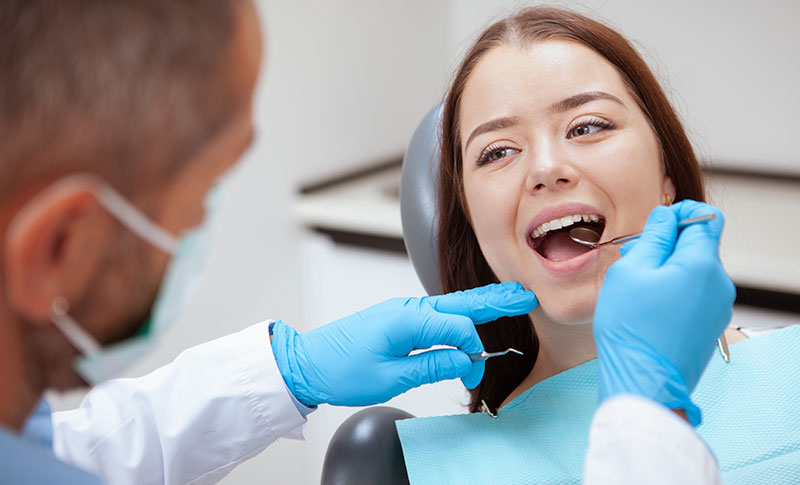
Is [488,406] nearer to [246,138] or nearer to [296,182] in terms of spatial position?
[246,138]

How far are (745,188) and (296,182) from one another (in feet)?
4.42

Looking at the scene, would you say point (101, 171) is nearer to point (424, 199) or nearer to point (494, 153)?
point (494, 153)

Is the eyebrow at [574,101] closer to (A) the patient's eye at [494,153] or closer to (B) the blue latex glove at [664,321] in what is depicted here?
(A) the patient's eye at [494,153]

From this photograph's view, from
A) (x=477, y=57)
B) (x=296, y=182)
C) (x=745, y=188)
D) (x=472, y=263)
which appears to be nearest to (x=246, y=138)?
(x=477, y=57)

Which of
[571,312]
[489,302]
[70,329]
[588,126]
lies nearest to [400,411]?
[489,302]

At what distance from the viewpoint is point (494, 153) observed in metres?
1.30

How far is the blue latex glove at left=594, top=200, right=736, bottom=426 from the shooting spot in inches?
35.4

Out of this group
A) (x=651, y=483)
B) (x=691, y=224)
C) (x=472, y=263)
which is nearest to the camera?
(x=651, y=483)

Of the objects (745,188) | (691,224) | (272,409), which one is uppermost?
(691,224)

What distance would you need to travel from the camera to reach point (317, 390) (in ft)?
4.20

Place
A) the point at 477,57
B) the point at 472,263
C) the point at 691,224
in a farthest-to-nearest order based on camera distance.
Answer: the point at 472,263 < the point at 477,57 < the point at 691,224

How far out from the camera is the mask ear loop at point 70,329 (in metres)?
0.70

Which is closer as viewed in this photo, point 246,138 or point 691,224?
point 246,138

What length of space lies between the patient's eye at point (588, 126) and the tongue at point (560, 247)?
0.19 m
